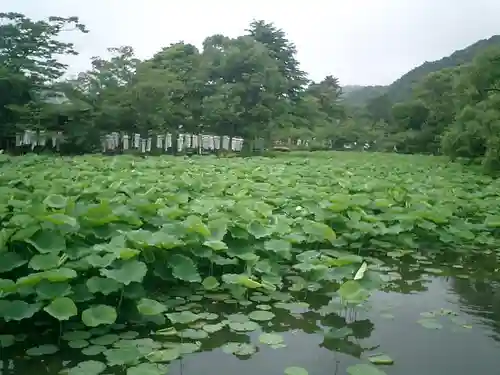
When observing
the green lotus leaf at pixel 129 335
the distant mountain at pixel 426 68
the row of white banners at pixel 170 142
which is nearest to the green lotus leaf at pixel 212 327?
the green lotus leaf at pixel 129 335

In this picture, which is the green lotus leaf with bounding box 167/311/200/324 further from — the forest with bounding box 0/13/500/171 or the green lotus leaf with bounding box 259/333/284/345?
the forest with bounding box 0/13/500/171

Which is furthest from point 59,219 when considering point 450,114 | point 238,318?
point 450,114

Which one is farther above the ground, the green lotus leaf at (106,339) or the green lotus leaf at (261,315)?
the green lotus leaf at (261,315)

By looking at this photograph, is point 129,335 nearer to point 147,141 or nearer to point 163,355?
point 163,355

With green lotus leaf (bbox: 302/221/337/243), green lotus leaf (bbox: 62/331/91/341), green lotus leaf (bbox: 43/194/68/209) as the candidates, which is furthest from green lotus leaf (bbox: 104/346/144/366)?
green lotus leaf (bbox: 302/221/337/243)

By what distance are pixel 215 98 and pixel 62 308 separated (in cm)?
1664

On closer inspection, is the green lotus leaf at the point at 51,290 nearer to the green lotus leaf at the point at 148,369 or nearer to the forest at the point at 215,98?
the green lotus leaf at the point at 148,369

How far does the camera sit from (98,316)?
2.24 meters

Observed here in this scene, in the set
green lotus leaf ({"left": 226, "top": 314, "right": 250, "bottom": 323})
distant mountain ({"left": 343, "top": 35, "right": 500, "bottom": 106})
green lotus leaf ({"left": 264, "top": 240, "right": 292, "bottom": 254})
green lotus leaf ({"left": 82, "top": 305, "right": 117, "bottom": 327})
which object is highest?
distant mountain ({"left": 343, "top": 35, "right": 500, "bottom": 106})

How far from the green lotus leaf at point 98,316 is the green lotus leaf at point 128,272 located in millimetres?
156

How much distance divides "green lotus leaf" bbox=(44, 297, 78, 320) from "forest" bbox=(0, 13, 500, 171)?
9.86m

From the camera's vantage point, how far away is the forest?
12727 mm

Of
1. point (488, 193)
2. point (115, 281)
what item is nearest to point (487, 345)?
point (115, 281)

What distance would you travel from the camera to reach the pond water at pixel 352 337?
7.10 feet
